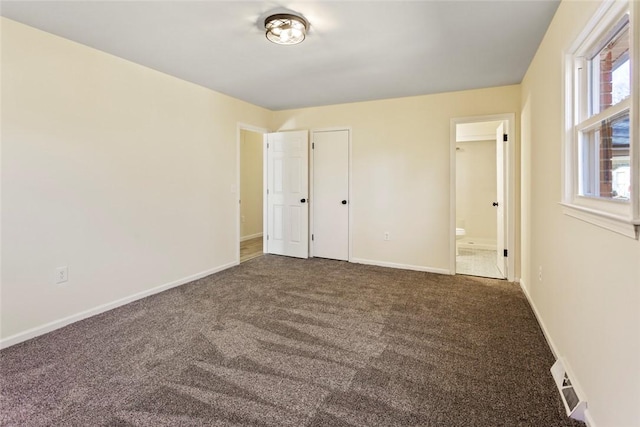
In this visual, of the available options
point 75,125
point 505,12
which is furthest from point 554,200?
point 75,125

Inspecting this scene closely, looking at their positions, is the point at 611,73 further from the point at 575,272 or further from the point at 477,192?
the point at 477,192

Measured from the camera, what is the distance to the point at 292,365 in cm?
209

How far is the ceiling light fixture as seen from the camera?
7.50 ft

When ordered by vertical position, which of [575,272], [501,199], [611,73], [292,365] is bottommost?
[292,365]

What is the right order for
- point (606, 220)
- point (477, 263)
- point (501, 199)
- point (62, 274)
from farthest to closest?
point (477, 263), point (501, 199), point (62, 274), point (606, 220)

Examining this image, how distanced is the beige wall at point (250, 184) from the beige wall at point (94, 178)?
7.52ft

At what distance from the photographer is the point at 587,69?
1.83m

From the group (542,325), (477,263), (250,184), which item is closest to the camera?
(542,325)

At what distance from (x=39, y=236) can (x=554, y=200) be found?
392 cm

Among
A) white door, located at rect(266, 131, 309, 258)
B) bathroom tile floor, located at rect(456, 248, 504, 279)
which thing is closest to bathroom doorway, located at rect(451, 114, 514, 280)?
bathroom tile floor, located at rect(456, 248, 504, 279)

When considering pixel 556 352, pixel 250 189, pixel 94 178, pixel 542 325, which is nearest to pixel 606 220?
pixel 556 352

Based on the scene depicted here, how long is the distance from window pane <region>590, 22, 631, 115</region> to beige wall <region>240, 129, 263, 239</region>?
5552 millimetres

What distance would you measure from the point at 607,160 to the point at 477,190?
5.06 meters

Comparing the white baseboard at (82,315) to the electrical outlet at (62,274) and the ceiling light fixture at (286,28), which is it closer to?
the electrical outlet at (62,274)
